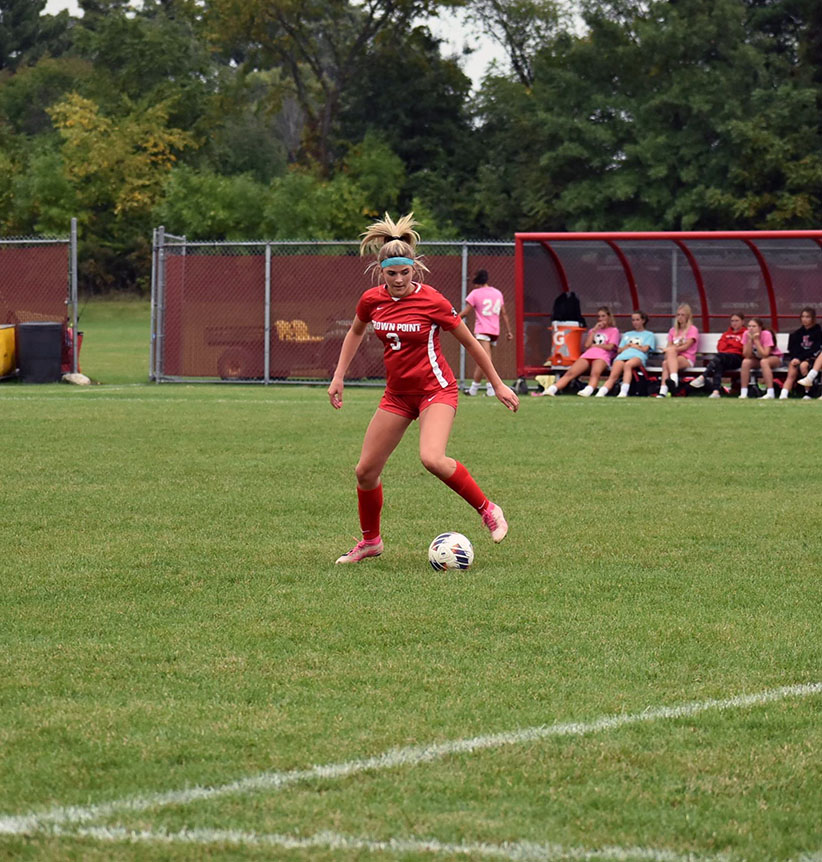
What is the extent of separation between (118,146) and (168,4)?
22791mm

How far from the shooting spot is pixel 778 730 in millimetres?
4461

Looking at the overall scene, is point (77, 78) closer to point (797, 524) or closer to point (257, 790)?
point (797, 524)

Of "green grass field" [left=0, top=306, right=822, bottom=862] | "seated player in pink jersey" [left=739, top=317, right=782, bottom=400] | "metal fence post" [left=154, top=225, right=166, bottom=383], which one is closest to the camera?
"green grass field" [left=0, top=306, right=822, bottom=862]

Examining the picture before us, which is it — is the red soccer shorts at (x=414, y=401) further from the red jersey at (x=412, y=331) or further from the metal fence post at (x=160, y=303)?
the metal fence post at (x=160, y=303)

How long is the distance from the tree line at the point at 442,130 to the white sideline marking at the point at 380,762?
40.6 m

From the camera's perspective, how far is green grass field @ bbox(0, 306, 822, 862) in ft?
12.0

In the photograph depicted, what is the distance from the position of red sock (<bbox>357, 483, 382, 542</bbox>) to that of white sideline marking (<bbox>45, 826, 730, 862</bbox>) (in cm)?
415

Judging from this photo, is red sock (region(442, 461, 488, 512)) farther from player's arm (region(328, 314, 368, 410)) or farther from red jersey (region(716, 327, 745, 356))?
red jersey (region(716, 327, 745, 356))

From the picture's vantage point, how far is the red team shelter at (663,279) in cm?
2155

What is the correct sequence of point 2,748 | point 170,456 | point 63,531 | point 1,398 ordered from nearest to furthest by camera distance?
1. point 2,748
2. point 63,531
3. point 170,456
4. point 1,398

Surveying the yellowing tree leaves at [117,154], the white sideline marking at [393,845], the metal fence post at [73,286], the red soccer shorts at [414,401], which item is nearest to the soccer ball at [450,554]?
the red soccer shorts at [414,401]

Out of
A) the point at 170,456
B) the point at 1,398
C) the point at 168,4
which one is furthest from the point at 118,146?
the point at 170,456

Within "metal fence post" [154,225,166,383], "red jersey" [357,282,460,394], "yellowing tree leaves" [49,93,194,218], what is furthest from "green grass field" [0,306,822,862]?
"yellowing tree leaves" [49,93,194,218]

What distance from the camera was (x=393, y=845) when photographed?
3.48m
